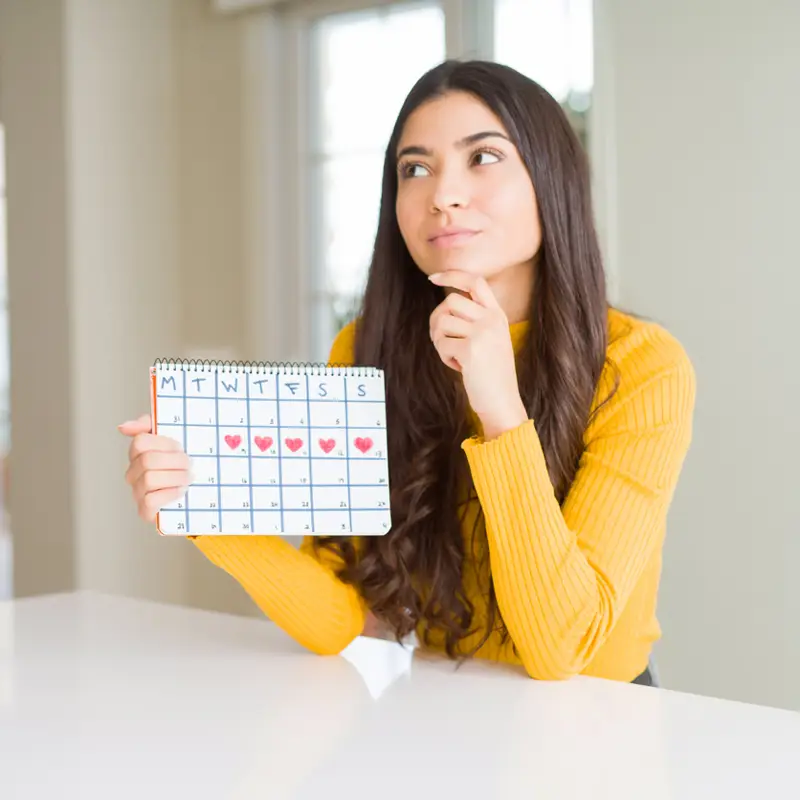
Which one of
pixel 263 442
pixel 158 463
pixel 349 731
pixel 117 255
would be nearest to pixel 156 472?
pixel 158 463

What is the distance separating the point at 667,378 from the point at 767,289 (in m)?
1.14

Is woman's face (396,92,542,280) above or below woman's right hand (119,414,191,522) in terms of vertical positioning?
above

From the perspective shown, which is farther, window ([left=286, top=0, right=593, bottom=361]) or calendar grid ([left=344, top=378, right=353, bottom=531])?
window ([left=286, top=0, right=593, bottom=361])

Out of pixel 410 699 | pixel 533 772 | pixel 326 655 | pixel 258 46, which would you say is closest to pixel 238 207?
pixel 258 46

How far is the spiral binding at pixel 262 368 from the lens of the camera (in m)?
1.00

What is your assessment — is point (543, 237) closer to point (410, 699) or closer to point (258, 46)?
point (410, 699)

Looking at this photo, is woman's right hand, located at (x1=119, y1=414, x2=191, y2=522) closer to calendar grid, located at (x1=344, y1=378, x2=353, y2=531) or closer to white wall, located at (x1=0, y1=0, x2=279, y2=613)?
calendar grid, located at (x1=344, y1=378, x2=353, y2=531)

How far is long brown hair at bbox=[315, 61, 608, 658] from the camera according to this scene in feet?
3.88

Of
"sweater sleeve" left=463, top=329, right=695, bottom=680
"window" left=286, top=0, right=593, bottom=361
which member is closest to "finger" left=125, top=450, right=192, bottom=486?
"sweater sleeve" left=463, top=329, right=695, bottom=680

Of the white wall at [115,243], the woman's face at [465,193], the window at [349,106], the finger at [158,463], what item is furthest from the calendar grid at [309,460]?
the white wall at [115,243]

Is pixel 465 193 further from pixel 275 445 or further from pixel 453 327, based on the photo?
pixel 275 445

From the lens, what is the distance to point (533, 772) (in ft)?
2.38

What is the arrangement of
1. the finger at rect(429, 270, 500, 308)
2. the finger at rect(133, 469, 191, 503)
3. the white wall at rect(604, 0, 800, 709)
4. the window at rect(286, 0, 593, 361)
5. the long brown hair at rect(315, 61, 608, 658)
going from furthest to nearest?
the window at rect(286, 0, 593, 361)
the white wall at rect(604, 0, 800, 709)
the long brown hair at rect(315, 61, 608, 658)
the finger at rect(429, 270, 500, 308)
the finger at rect(133, 469, 191, 503)

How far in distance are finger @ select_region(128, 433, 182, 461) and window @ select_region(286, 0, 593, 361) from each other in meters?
1.72
